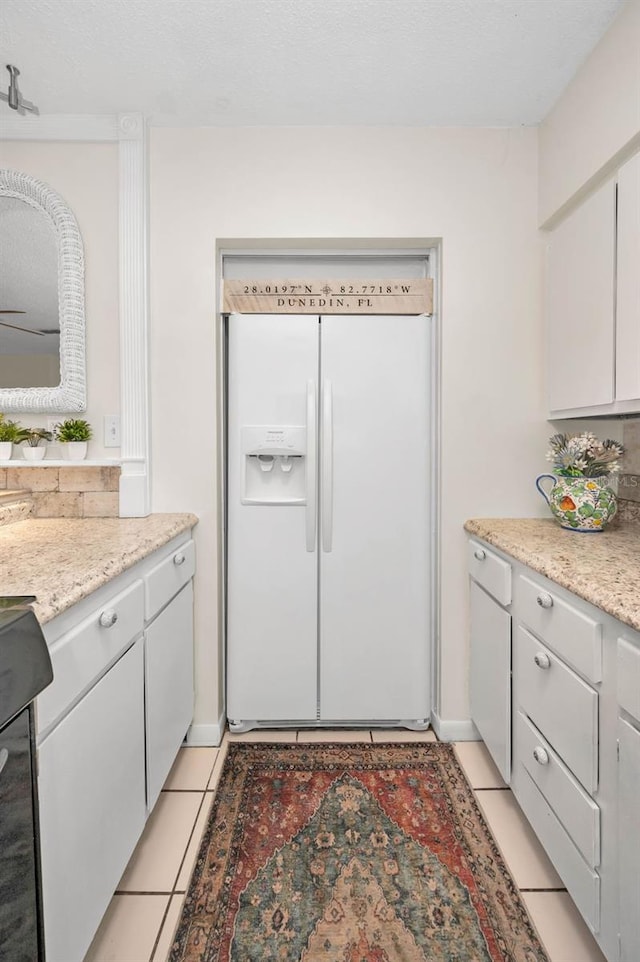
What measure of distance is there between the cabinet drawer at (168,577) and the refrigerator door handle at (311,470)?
0.50 metres

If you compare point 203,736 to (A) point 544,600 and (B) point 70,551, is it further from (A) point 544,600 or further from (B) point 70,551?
(A) point 544,600

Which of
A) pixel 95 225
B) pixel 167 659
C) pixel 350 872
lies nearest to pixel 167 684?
pixel 167 659

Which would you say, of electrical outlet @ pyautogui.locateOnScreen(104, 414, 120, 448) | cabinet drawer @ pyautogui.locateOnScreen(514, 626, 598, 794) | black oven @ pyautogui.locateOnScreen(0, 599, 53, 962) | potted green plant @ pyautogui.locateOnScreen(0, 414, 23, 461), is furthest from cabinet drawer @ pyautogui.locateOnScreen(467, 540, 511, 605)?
potted green plant @ pyautogui.locateOnScreen(0, 414, 23, 461)

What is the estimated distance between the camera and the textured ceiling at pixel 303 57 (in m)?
1.62

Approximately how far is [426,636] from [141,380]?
64.1 inches

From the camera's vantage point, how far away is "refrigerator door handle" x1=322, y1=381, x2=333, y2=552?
2.22 meters

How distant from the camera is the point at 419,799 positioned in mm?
1877

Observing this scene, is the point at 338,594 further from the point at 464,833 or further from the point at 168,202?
the point at 168,202

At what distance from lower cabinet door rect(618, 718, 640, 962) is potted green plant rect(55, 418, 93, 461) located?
6.78 feet

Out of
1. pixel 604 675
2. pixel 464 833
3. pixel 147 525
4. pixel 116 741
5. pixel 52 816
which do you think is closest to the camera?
pixel 52 816

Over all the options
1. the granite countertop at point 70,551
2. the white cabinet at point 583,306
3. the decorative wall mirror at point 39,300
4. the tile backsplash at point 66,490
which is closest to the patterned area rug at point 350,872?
the granite countertop at point 70,551

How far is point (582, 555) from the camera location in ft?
5.14

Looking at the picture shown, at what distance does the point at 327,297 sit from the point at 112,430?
1.08 m

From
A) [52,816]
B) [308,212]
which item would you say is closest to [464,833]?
[52,816]
